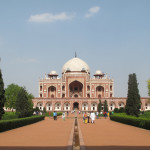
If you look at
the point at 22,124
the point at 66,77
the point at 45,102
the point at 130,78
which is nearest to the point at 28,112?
the point at 22,124

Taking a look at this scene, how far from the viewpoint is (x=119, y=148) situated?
358 inches

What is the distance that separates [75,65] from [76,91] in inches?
351

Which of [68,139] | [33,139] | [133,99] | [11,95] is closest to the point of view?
[33,139]

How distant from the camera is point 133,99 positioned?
29.9 metres

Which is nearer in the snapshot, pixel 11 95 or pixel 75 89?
pixel 11 95

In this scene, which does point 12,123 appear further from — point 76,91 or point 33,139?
point 76,91

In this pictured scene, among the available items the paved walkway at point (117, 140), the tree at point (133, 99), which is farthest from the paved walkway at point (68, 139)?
the tree at point (133, 99)

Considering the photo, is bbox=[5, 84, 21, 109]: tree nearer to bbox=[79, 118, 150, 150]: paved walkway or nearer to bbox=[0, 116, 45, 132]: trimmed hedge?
bbox=[0, 116, 45, 132]: trimmed hedge

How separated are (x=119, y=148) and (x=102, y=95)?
6840 centimetres

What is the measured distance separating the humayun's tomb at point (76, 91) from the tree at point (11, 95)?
8.45m

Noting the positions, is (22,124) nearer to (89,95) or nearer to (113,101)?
(113,101)

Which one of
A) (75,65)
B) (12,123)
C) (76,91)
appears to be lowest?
(12,123)

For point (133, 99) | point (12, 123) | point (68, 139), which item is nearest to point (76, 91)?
point (133, 99)

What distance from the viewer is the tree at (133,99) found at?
95.3 feet
